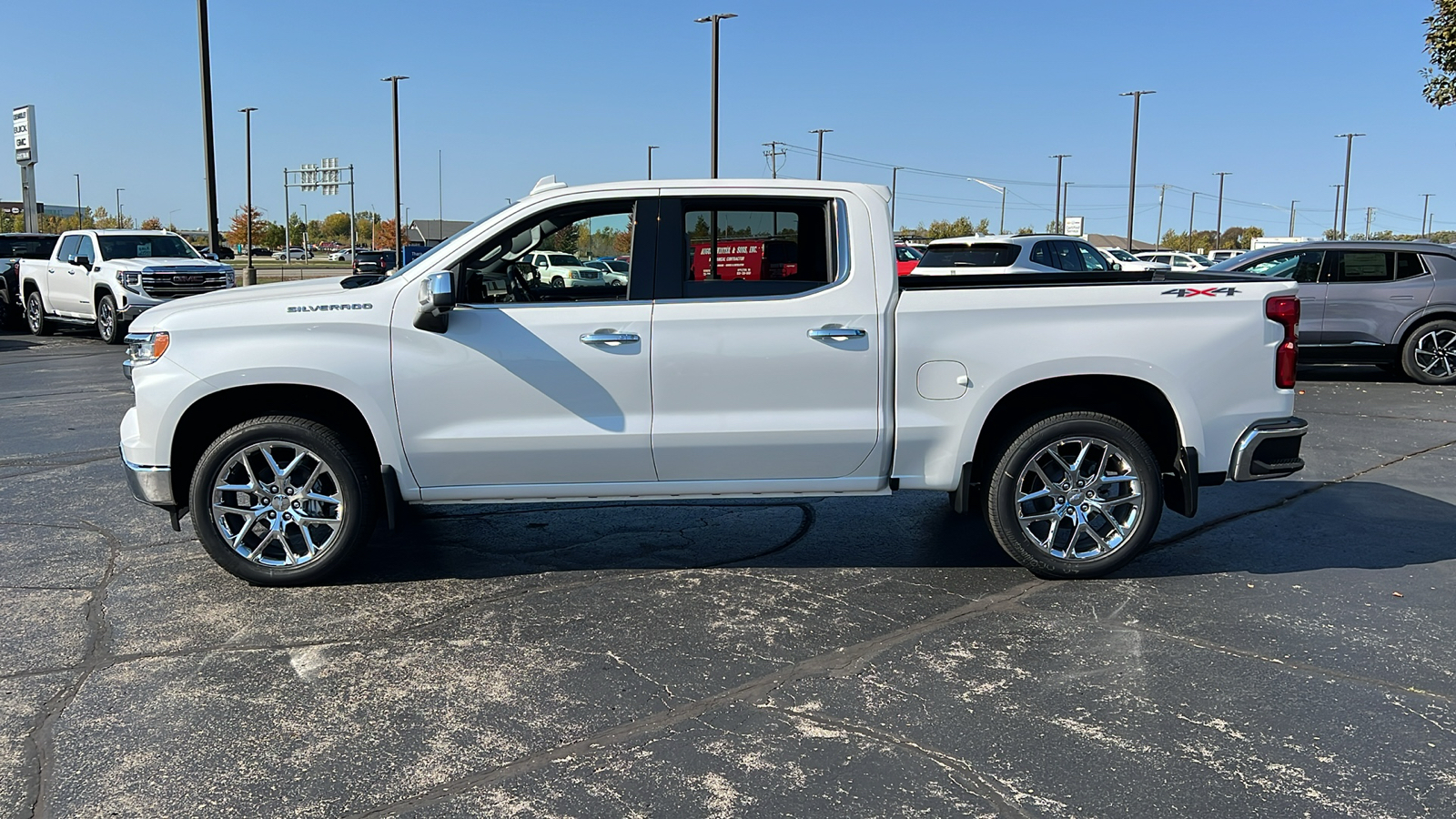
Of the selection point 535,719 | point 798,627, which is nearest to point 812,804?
point 535,719

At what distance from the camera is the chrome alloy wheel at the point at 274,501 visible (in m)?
5.41

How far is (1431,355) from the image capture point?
1360 cm

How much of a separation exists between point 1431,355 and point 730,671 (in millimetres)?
12395

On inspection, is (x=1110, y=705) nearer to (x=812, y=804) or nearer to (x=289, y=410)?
(x=812, y=804)

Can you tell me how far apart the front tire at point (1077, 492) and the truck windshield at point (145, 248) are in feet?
58.4

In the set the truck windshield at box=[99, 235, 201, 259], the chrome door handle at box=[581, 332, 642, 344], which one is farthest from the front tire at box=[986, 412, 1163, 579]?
the truck windshield at box=[99, 235, 201, 259]

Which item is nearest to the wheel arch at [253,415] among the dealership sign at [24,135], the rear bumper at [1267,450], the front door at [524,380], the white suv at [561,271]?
the front door at [524,380]

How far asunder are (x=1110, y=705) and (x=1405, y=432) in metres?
7.63

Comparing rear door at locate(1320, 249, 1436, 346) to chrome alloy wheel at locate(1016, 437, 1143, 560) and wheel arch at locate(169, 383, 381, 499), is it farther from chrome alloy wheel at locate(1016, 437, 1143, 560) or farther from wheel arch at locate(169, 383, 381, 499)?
wheel arch at locate(169, 383, 381, 499)

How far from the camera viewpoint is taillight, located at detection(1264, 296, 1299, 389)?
5.49 meters

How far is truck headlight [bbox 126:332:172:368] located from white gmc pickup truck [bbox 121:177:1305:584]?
0.06 ft

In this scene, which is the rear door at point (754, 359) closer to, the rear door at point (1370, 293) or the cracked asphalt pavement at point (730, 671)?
the cracked asphalt pavement at point (730, 671)

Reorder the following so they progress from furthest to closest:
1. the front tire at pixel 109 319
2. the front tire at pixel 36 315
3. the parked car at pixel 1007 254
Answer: the front tire at pixel 36 315 < the front tire at pixel 109 319 < the parked car at pixel 1007 254

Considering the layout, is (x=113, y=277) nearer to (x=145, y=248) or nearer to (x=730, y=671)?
(x=145, y=248)
